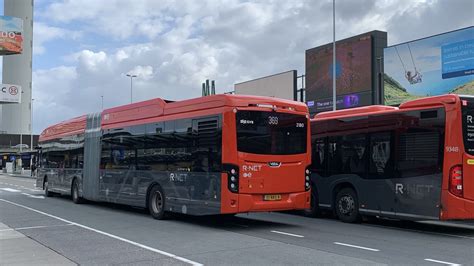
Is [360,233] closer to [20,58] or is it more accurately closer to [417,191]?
[417,191]

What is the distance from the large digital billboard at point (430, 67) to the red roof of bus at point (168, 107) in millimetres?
17244

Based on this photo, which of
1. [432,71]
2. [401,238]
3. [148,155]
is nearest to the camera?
[401,238]

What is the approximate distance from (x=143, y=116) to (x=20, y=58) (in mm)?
96862

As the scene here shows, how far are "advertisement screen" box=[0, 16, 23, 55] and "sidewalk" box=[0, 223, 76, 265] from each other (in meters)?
58.0

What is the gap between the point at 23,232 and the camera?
12.4 metres

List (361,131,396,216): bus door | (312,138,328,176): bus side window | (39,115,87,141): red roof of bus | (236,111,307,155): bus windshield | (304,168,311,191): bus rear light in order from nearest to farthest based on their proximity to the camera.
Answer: (236,111,307,155): bus windshield, (361,131,396,216): bus door, (304,168,311,191): bus rear light, (312,138,328,176): bus side window, (39,115,87,141): red roof of bus

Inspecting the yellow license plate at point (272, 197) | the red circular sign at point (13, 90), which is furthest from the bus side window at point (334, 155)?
the red circular sign at point (13, 90)

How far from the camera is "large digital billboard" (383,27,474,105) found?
27.1 m

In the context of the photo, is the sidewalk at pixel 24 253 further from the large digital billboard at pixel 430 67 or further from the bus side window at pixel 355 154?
the large digital billboard at pixel 430 67

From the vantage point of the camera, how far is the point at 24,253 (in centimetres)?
966

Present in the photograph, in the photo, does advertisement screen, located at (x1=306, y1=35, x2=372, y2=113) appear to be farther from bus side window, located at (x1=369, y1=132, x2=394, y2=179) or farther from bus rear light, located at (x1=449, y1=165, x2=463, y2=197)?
bus rear light, located at (x1=449, y1=165, x2=463, y2=197)

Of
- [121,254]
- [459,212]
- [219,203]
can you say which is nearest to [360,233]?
[459,212]

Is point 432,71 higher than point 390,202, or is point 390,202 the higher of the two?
point 432,71

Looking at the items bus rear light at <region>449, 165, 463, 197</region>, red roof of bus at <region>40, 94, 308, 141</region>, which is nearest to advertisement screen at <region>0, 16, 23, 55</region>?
red roof of bus at <region>40, 94, 308, 141</region>
